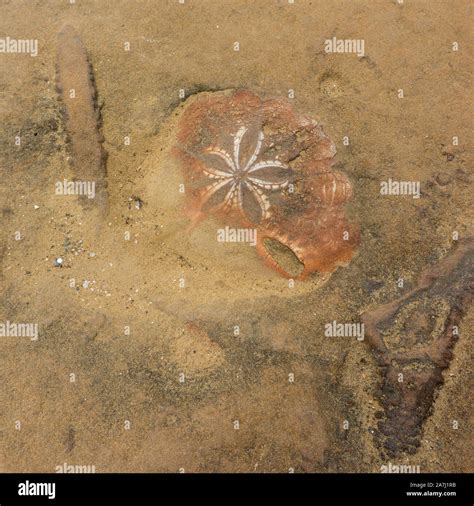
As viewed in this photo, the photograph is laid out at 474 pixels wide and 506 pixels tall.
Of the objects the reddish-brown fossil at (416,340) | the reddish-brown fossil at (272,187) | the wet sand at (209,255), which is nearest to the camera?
the reddish-brown fossil at (416,340)

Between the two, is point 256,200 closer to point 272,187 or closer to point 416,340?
point 272,187

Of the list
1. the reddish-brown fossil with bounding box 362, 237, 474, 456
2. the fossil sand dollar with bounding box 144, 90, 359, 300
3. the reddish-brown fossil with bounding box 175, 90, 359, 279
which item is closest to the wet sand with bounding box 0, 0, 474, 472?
the fossil sand dollar with bounding box 144, 90, 359, 300

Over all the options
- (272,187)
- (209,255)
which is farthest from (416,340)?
(209,255)

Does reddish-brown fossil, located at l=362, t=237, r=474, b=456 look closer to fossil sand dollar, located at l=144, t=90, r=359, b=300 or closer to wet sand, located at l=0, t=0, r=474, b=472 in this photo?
wet sand, located at l=0, t=0, r=474, b=472

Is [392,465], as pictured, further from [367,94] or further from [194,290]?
[367,94]

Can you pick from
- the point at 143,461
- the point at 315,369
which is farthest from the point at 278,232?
the point at 143,461

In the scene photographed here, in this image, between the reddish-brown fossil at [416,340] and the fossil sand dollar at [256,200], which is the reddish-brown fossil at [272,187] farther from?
the reddish-brown fossil at [416,340]

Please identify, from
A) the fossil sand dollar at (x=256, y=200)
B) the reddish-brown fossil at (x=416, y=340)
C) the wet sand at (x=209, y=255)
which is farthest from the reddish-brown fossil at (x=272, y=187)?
the reddish-brown fossil at (x=416, y=340)

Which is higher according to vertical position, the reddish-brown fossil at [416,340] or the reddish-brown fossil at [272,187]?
the reddish-brown fossil at [272,187]
